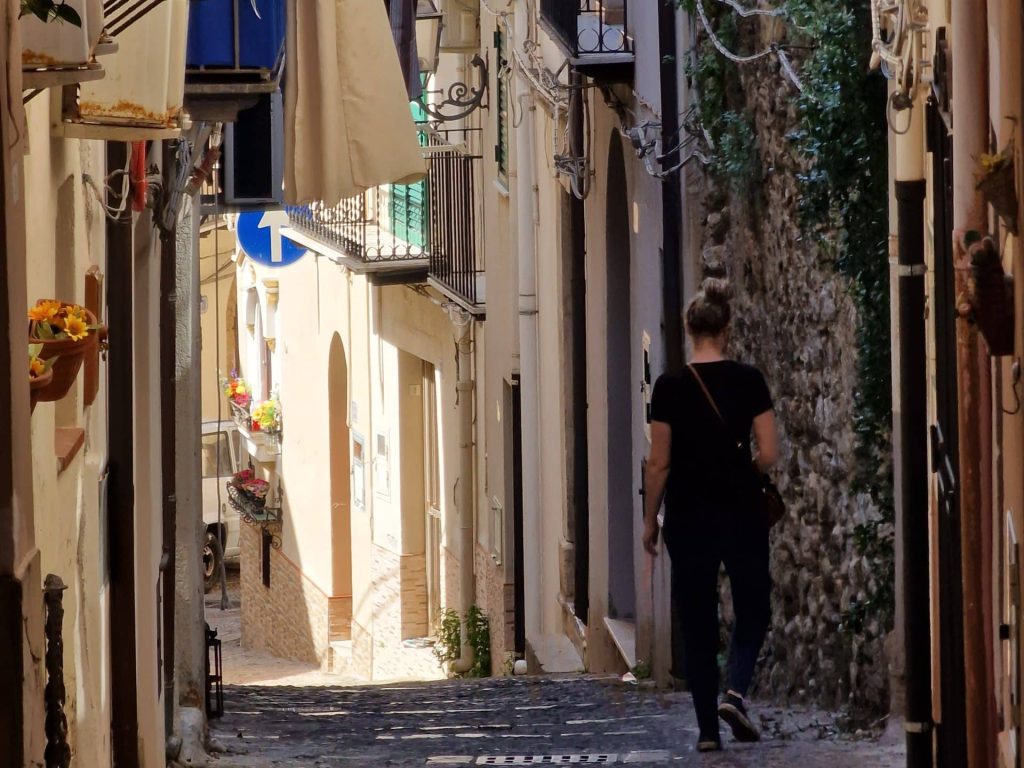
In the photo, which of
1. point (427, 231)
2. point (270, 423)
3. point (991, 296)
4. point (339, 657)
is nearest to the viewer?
point (991, 296)

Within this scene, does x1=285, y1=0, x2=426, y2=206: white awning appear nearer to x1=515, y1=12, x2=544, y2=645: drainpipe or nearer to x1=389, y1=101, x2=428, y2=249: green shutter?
x1=515, y1=12, x2=544, y2=645: drainpipe

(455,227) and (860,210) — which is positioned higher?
(455,227)

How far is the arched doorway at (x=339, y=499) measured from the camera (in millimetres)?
→ 23469

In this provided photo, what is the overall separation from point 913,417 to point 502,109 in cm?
1144

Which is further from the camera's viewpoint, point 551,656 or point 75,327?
point 551,656

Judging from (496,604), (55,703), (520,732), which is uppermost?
(55,703)

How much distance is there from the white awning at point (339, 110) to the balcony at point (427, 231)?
411 inches

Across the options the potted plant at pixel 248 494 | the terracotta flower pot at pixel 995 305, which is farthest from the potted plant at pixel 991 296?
the potted plant at pixel 248 494

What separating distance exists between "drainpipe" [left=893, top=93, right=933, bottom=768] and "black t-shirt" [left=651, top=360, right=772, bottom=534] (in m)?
0.57

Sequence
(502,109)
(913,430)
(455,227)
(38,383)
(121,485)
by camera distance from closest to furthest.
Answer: (38,383) < (913,430) < (121,485) < (502,109) < (455,227)

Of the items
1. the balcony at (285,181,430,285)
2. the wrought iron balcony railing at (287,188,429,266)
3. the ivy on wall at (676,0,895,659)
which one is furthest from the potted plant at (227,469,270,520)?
the ivy on wall at (676,0,895,659)

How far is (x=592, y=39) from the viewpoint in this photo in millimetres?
10922

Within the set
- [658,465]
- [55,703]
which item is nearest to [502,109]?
[658,465]

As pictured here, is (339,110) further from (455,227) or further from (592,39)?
(455,227)
